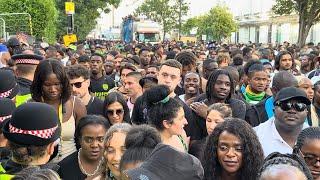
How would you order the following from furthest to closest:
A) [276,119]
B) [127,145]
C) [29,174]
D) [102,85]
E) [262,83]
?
[102,85], [262,83], [276,119], [127,145], [29,174]

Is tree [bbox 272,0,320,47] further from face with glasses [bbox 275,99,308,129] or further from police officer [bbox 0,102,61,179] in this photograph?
police officer [bbox 0,102,61,179]

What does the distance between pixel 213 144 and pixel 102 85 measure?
5297 mm

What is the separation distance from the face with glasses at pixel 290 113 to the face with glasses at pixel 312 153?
40.1 inches

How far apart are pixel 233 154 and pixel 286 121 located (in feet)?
4.47

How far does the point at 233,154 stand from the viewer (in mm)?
4098

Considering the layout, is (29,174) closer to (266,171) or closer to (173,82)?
(266,171)

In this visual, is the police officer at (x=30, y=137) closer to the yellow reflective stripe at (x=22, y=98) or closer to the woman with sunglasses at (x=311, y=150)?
the woman with sunglasses at (x=311, y=150)

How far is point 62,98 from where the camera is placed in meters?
5.70

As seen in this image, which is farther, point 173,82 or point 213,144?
point 173,82

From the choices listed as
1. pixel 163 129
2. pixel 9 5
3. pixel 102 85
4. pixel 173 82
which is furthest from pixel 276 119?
pixel 9 5

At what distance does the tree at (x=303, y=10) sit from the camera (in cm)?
3279

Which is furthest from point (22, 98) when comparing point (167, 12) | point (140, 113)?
point (167, 12)

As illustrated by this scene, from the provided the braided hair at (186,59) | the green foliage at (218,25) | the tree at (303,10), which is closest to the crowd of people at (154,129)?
the braided hair at (186,59)

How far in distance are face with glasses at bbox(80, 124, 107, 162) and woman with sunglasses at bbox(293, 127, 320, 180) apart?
1.65m
